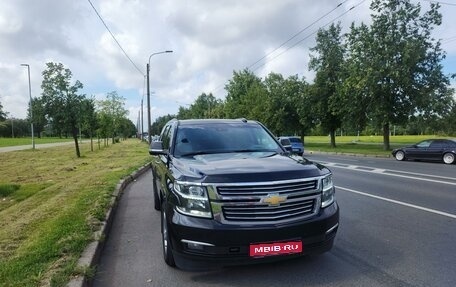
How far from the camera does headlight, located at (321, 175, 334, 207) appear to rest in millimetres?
4734

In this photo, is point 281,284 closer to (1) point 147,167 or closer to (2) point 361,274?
(2) point 361,274

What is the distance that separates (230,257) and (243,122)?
2.88 meters

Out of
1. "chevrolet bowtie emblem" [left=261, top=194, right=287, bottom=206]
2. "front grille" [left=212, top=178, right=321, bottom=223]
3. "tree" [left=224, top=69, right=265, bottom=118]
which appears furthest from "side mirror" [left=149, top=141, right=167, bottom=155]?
"tree" [left=224, top=69, right=265, bottom=118]

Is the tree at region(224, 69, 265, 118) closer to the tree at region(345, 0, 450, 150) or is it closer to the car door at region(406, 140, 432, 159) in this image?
the tree at region(345, 0, 450, 150)

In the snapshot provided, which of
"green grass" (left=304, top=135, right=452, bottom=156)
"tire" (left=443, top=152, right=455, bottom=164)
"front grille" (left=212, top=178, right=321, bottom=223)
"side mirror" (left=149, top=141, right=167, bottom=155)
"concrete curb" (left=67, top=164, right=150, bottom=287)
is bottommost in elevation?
"green grass" (left=304, top=135, right=452, bottom=156)

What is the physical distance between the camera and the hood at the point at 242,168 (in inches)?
173

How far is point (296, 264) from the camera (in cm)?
511

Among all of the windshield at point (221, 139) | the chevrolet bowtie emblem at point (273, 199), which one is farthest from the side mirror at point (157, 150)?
the chevrolet bowtie emblem at point (273, 199)

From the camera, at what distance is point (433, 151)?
954 inches

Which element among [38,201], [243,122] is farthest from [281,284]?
[38,201]

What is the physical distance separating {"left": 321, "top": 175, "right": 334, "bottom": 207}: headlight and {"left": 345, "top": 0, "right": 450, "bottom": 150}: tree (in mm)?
28264

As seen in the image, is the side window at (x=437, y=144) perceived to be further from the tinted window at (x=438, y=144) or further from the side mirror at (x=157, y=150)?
the side mirror at (x=157, y=150)

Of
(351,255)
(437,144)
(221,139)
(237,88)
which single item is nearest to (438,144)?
(437,144)

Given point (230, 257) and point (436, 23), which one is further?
point (436, 23)
